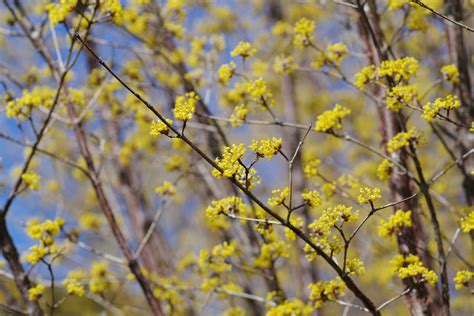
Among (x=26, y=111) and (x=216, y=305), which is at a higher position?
(x=26, y=111)

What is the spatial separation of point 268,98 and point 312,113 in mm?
5275

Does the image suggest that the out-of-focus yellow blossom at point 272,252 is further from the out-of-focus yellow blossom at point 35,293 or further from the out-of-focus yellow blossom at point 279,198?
the out-of-focus yellow blossom at point 35,293

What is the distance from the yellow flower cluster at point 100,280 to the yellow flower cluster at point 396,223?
92.0 inches

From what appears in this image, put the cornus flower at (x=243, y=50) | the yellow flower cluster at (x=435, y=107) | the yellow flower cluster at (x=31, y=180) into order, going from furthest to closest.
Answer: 1. the yellow flower cluster at (x=31, y=180)
2. the cornus flower at (x=243, y=50)
3. the yellow flower cluster at (x=435, y=107)

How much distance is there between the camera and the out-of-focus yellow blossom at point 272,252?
3.39 meters

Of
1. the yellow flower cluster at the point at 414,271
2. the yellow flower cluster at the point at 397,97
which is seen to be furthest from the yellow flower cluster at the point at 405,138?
the yellow flower cluster at the point at 414,271

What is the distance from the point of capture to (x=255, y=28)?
8141 mm

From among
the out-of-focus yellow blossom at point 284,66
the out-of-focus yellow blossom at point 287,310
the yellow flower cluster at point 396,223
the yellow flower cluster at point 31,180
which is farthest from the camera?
the out-of-focus yellow blossom at point 284,66

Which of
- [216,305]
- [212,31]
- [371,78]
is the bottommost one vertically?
[216,305]

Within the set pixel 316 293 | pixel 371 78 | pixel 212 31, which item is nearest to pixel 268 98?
pixel 371 78

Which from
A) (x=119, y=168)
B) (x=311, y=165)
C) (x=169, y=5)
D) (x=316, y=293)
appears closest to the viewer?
(x=316, y=293)

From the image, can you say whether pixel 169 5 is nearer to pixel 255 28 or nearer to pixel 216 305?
pixel 216 305

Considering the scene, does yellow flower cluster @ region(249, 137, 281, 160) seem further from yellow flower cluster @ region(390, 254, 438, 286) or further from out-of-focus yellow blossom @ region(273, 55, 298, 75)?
out-of-focus yellow blossom @ region(273, 55, 298, 75)

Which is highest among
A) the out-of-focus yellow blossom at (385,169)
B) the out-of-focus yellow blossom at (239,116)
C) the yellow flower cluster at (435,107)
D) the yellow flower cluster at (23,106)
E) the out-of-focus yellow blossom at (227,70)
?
the out-of-focus yellow blossom at (227,70)
